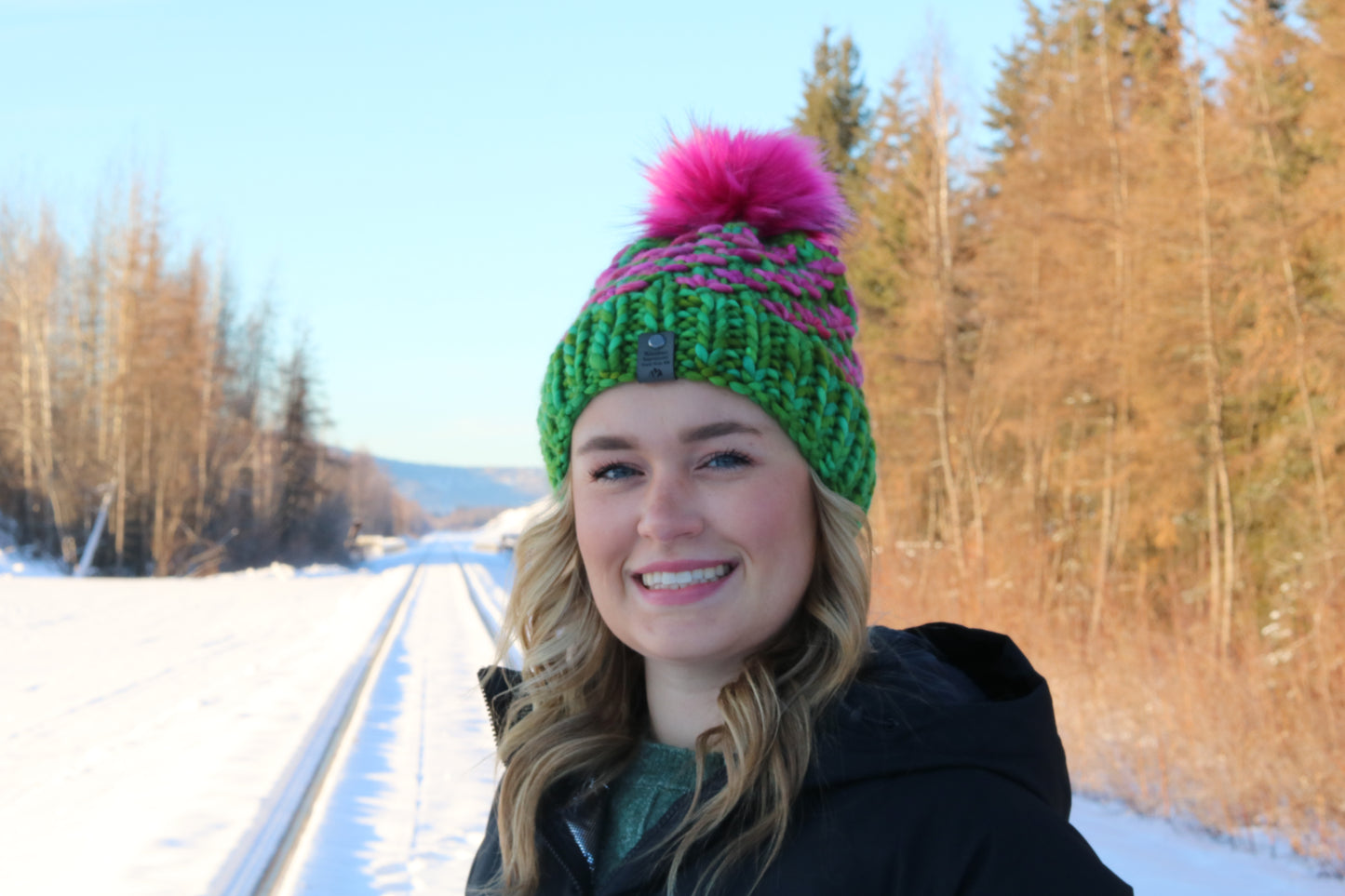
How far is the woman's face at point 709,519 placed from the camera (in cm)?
160

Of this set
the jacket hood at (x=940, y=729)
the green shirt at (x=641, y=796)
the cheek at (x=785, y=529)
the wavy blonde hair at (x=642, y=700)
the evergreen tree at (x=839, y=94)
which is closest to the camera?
the jacket hood at (x=940, y=729)

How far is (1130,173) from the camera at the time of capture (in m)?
14.3

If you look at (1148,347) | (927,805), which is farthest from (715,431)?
(1148,347)

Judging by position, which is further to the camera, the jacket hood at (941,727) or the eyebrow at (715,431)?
the eyebrow at (715,431)

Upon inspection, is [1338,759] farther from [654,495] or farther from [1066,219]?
[1066,219]

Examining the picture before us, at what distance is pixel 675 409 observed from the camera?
5.34ft

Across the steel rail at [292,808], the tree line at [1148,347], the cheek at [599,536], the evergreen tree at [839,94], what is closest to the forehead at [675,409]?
the cheek at [599,536]

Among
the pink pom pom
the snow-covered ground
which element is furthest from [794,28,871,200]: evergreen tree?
the pink pom pom

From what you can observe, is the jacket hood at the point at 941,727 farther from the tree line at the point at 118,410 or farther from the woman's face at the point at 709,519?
the tree line at the point at 118,410

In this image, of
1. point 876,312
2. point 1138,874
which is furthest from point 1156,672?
point 876,312

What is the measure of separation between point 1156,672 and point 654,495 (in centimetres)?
805

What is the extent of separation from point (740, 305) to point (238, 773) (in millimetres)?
5053

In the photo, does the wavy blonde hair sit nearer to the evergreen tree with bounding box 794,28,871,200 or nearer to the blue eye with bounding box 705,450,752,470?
the blue eye with bounding box 705,450,752,470

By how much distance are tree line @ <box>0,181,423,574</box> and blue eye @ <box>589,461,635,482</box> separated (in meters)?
31.4
